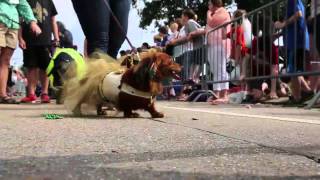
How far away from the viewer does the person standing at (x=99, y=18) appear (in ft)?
21.8

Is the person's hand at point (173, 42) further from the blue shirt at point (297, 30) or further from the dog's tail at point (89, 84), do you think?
the dog's tail at point (89, 84)

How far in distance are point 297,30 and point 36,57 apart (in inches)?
152

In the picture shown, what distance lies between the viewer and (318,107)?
297 inches

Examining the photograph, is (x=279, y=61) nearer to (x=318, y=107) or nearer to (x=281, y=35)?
(x=281, y=35)

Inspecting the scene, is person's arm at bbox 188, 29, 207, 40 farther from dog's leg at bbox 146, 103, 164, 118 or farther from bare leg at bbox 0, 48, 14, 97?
dog's leg at bbox 146, 103, 164, 118

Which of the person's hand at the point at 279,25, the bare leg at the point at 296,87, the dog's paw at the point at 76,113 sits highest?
the person's hand at the point at 279,25

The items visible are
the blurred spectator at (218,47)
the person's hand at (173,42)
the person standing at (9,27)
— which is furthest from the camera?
the person's hand at (173,42)

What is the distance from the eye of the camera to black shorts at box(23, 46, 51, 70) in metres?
9.48

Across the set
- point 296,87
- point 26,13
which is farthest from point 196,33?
point 26,13

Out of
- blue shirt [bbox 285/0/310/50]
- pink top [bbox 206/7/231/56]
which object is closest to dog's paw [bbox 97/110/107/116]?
blue shirt [bbox 285/0/310/50]

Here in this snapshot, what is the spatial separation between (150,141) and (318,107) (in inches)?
174

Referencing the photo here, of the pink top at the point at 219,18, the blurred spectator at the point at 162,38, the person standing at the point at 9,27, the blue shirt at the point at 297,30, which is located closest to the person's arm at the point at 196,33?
the pink top at the point at 219,18

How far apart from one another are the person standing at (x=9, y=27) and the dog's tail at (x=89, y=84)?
3114 millimetres

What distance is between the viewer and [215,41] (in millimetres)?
11516
